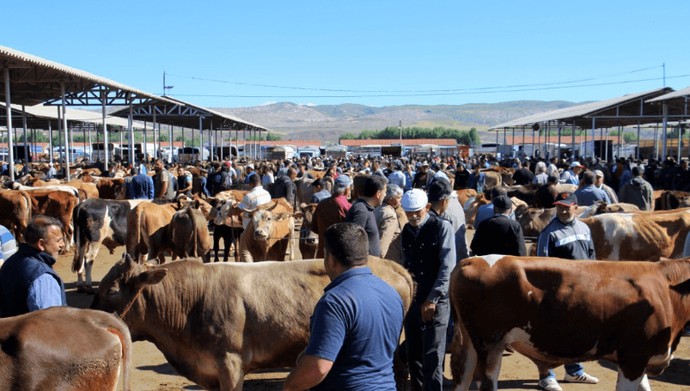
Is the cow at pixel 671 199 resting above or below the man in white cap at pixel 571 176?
below

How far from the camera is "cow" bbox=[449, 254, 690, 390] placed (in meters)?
5.82

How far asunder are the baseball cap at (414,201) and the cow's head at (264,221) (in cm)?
425

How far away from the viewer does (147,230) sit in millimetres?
12570

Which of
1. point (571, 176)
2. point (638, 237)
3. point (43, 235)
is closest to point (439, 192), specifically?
point (43, 235)

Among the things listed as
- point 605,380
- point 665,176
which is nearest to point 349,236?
point 605,380

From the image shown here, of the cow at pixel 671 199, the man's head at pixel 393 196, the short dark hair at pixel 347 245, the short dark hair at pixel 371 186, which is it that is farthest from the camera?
the cow at pixel 671 199

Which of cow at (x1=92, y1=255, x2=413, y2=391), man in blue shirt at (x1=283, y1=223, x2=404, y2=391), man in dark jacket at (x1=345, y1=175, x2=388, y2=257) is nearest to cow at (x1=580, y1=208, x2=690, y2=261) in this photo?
man in dark jacket at (x1=345, y1=175, x2=388, y2=257)

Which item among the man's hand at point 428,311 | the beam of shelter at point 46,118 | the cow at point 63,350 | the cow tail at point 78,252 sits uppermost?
the beam of shelter at point 46,118

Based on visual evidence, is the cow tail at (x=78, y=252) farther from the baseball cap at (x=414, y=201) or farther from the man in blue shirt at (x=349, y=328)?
the man in blue shirt at (x=349, y=328)

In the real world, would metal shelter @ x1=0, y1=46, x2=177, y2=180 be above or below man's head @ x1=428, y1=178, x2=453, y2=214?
above

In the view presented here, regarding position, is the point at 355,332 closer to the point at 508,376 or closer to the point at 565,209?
the point at 565,209

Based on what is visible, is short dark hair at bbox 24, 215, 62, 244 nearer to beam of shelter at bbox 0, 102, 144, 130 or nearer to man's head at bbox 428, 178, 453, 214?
man's head at bbox 428, 178, 453, 214

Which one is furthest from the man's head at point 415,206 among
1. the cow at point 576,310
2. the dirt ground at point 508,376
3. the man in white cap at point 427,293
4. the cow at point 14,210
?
the cow at point 14,210

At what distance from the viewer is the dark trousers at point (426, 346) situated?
600 centimetres
